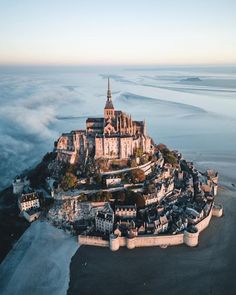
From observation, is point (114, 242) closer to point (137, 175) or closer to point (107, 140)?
point (137, 175)

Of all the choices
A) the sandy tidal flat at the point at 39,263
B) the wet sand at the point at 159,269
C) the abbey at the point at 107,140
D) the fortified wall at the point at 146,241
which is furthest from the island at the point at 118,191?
the sandy tidal flat at the point at 39,263

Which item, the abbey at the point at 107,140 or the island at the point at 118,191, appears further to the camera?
the abbey at the point at 107,140

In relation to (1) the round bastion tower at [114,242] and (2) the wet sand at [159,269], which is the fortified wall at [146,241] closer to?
(1) the round bastion tower at [114,242]

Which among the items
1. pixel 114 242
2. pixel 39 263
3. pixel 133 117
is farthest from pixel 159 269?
pixel 133 117

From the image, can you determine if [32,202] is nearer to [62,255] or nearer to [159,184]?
[62,255]

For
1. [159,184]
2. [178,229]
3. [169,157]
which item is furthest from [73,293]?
[169,157]
